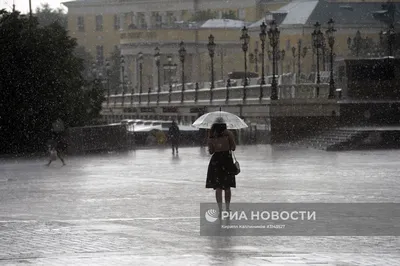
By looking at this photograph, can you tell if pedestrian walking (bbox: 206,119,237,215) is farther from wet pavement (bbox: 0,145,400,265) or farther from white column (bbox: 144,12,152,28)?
white column (bbox: 144,12,152,28)

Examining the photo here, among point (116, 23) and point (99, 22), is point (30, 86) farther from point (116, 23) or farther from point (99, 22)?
point (99, 22)

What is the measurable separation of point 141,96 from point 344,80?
38789 mm

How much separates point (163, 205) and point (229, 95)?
4662 cm

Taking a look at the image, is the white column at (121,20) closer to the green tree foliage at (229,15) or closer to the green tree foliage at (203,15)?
the green tree foliage at (203,15)

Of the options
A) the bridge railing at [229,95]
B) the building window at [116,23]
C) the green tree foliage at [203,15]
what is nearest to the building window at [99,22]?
the building window at [116,23]

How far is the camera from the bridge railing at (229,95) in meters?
61.2

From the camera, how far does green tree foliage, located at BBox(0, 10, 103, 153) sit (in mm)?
54656

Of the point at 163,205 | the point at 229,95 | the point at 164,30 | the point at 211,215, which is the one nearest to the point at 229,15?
the point at 164,30

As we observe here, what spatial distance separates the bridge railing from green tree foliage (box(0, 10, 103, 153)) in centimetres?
993

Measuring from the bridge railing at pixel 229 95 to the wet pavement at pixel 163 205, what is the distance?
15249mm

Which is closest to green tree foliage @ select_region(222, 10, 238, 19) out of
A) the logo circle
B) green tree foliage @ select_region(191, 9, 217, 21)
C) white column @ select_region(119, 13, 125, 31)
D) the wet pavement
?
green tree foliage @ select_region(191, 9, 217, 21)

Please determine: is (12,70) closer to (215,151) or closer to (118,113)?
(215,151)

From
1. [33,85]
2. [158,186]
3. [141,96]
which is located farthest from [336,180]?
[141,96]

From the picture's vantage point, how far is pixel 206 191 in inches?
1048
